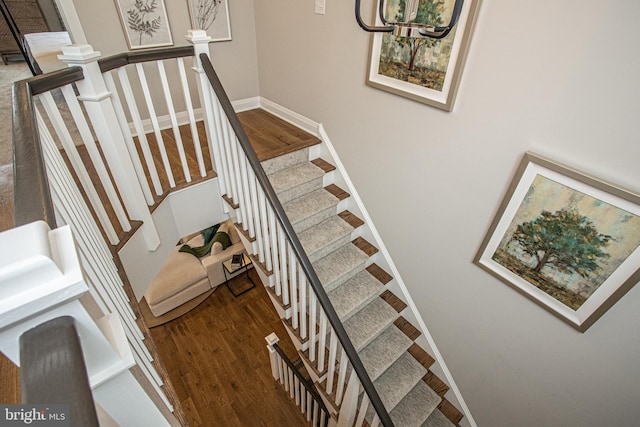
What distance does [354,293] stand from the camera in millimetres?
2447

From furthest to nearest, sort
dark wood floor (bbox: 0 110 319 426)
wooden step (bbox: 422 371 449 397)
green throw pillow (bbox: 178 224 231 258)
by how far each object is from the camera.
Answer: green throw pillow (bbox: 178 224 231 258) → dark wood floor (bbox: 0 110 319 426) → wooden step (bbox: 422 371 449 397)

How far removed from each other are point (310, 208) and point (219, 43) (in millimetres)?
1734

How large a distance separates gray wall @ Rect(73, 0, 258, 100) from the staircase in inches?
43.0

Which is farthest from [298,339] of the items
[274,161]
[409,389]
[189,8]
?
[189,8]

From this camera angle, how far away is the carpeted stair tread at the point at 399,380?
2.27m

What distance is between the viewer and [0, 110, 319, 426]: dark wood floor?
2.84 meters

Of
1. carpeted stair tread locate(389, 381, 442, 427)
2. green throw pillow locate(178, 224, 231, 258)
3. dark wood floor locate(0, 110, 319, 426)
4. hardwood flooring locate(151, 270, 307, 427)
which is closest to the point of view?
carpeted stair tread locate(389, 381, 442, 427)

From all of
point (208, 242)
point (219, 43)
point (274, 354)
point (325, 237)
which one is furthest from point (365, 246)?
point (208, 242)

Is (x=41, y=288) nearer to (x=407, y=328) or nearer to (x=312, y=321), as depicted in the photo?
(x=312, y=321)

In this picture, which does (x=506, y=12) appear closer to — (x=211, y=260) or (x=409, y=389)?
(x=409, y=389)

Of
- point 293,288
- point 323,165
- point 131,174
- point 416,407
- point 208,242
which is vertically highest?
point 131,174

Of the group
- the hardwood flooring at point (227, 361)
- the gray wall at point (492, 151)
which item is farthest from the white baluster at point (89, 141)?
the hardwood flooring at point (227, 361)

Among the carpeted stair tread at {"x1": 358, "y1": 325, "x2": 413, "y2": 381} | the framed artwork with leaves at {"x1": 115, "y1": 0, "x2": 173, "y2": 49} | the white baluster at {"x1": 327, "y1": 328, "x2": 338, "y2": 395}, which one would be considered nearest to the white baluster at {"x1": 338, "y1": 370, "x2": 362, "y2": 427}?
the white baluster at {"x1": 327, "y1": 328, "x2": 338, "y2": 395}

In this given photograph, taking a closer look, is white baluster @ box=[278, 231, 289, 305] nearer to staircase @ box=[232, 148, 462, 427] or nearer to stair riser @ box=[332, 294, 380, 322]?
staircase @ box=[232, 148, 462, 427]
